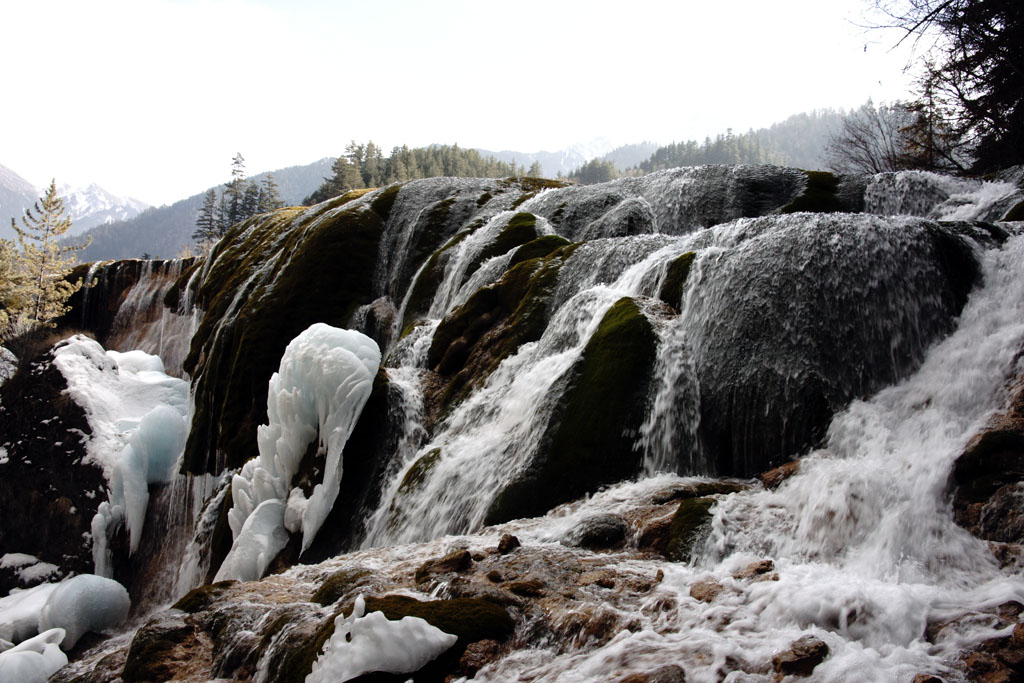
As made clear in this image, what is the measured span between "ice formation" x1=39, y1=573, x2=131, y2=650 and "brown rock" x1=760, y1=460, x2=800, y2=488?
1240 cm

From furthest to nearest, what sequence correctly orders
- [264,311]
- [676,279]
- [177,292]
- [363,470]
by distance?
[177,292] < [264,311] < [363,470] < [676,279]

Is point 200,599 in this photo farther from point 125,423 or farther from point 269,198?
point 269,198

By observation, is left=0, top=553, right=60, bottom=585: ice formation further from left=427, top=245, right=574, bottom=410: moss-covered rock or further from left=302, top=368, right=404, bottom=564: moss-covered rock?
left=427, top=245, right=574, bottom=410: moss-covered rock

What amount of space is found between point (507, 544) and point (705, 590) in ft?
6.24

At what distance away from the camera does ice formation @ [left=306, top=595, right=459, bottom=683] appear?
12.2ft

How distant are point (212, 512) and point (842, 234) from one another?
12.0 meters

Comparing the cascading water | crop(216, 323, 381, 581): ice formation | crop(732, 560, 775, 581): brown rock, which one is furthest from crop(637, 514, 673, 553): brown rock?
crop(216, 323, 381, 581): ice formation

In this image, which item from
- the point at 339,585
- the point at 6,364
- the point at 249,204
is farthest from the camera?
the point at 249,204

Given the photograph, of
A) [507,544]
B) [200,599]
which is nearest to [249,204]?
[200,599]

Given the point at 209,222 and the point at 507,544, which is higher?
the point at 209,222

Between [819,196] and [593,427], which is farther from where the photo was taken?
[819,196]

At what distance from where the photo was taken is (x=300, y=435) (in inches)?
399

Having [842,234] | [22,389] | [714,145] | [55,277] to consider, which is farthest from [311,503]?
[714,145]

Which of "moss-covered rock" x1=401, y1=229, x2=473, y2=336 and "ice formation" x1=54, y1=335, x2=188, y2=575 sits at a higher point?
"moss-covered rock" x1=401, y1=229, x2=473, y2=336
